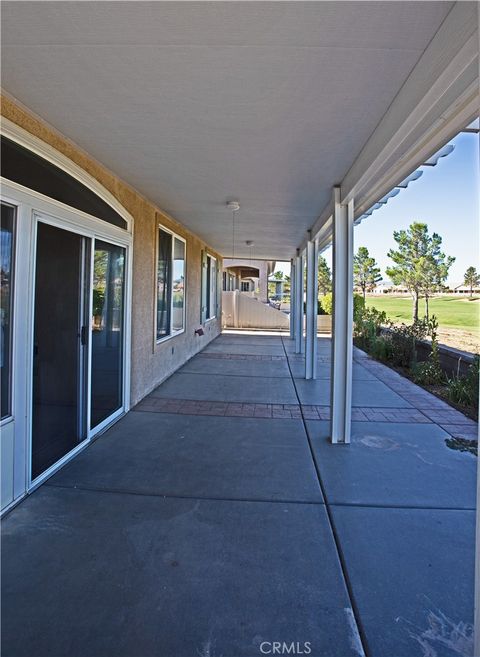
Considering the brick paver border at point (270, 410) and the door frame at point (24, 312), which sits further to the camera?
the brick paver border at point (270, 410)

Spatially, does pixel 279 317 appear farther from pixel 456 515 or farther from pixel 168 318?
pixel 456 515

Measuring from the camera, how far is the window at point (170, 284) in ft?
20.3

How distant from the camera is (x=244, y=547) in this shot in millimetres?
2348

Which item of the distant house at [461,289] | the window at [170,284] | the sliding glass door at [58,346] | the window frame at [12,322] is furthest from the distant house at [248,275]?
the window frame at [12,322]

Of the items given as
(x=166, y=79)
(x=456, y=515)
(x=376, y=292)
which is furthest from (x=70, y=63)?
(x=376, y=292)

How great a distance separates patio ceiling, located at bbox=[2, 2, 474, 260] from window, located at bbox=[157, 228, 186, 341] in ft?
7.60

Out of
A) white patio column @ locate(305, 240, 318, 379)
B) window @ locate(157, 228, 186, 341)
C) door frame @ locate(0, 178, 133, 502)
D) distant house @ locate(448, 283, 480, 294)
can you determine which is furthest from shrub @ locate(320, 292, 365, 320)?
door frame @ locate(0, 178, 133, 502)

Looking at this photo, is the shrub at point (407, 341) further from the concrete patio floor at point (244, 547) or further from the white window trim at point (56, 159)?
the white window trim at point (56, 159)

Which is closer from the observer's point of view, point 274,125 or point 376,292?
point 274,125

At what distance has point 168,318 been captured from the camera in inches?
263

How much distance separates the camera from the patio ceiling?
5.92 feet

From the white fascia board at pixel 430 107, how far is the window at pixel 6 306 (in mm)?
2537

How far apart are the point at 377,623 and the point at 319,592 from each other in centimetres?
29

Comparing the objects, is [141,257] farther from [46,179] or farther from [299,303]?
[299,303]
